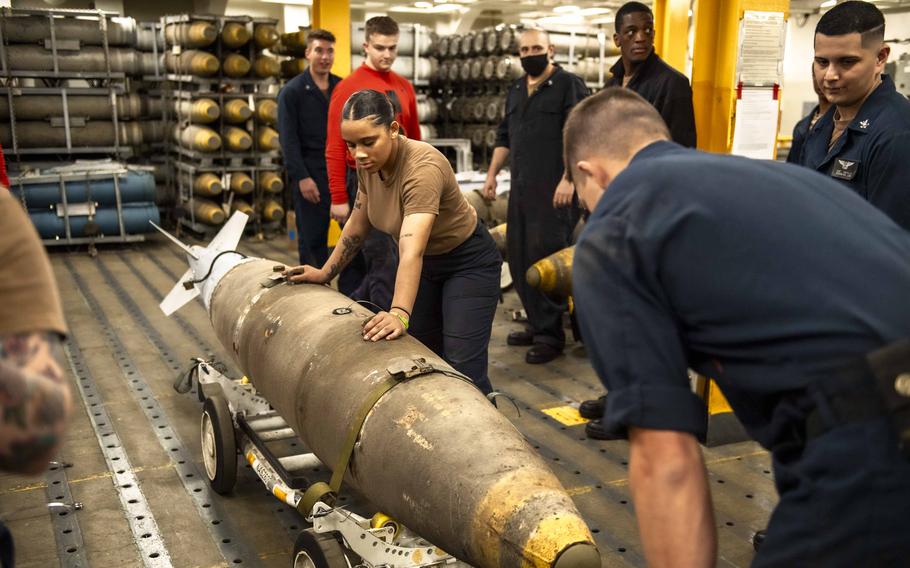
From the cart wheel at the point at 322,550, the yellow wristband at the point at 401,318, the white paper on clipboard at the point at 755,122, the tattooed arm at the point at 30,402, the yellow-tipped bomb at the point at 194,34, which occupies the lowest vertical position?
the cart wheel at the point at 322,550

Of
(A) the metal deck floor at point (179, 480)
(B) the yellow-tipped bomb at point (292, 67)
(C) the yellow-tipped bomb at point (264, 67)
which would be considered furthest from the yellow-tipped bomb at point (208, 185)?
(A) the metal deck floor at point (179, 480)

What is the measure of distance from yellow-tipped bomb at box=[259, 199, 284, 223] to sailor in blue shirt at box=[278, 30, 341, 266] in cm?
372

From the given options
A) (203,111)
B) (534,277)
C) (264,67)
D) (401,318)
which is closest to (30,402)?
(401,318)

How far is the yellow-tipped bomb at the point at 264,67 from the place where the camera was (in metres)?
9.29

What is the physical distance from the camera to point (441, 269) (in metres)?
3.41

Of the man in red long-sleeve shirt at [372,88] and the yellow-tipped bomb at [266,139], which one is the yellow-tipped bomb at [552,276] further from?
the yellow-tipped bomb at [266,139]

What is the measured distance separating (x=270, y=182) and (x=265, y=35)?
1593 millimetres

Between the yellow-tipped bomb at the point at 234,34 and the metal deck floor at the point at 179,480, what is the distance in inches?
172

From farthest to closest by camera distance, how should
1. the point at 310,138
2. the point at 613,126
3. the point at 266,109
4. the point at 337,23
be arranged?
the point at 266,109, the point at 337,23, the point at 310,138, the point at 613,126

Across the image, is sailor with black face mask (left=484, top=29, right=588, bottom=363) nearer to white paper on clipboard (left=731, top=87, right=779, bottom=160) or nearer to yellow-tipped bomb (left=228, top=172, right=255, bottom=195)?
white paper on clipboard (left=731, top=87, right=779, bottom=160)

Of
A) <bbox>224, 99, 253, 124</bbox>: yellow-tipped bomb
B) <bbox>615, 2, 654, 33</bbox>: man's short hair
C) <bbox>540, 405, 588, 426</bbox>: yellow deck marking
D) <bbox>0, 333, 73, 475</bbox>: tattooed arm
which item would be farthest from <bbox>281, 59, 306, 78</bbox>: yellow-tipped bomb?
<bbox>0, 333, 73, 475</bbox>: tattooed arm

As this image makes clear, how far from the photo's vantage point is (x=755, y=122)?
13.5ft

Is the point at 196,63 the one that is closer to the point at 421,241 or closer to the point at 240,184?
the point at 240,184

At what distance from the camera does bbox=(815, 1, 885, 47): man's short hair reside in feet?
8.80
